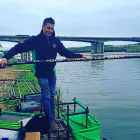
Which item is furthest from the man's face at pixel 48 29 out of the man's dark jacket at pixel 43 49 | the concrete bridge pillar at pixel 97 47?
the concrete bridge pillar at pixel 97 47

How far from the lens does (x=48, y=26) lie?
5344 millimetres

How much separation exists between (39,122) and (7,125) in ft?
2.65

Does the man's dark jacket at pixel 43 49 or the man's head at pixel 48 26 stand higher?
the man's head at pixel 48 26

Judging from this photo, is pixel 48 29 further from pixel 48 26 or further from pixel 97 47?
pixel 97 47

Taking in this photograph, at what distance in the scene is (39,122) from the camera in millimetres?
5090

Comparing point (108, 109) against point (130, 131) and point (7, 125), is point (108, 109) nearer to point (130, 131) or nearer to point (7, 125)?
point (130, 131)

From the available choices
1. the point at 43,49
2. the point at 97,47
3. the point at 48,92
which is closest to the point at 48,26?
the point at 43,49

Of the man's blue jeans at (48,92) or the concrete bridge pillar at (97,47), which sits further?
the concrete bridge pillar at (97,47)

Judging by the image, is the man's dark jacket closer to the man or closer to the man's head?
the man

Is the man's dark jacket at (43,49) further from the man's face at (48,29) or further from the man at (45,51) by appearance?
the man's face at (48,29)

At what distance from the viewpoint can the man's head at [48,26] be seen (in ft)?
17.4

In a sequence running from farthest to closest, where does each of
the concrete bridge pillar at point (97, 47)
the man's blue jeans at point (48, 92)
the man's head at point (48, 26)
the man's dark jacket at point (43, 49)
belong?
the concrete bridge pillar at point (97, 47) → the man's blue jeans at point (48, 92) → the man's dark jacket at point (43, 49) → the man's head at point (48, 26)

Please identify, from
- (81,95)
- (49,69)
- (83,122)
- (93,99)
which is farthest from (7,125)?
(81,95)

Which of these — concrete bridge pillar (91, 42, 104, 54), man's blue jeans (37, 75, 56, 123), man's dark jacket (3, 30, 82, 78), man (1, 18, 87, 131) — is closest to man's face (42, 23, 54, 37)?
man (1, 18, 87, 131)
